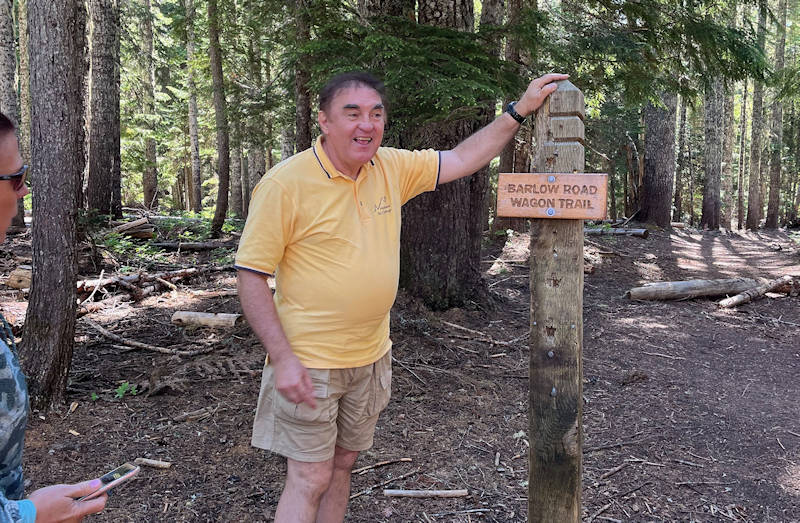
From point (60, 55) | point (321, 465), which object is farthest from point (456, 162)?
point (60, 55)

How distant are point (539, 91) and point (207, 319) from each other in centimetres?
501

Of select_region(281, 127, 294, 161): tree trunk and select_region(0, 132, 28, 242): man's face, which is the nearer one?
select_region(0, 132, 28, 242): man's face

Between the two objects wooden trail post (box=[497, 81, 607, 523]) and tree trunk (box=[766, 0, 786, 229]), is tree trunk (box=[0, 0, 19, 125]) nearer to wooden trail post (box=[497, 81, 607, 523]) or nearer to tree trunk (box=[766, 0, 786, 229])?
wooden trail post (box=[497, 81, 607, 523])

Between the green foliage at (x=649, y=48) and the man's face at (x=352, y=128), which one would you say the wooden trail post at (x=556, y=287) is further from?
the green foliage at (x=649, y=48)

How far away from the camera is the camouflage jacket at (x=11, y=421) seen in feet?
4.56

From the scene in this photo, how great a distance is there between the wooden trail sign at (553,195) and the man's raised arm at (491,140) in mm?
233

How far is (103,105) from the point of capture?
1190cm

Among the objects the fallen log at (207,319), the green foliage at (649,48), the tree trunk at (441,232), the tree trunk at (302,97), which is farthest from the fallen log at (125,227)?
the green foliage at (649,48)

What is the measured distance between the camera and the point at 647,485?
405 cm

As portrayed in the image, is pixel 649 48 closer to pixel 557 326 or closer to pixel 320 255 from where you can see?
pixel 557 326

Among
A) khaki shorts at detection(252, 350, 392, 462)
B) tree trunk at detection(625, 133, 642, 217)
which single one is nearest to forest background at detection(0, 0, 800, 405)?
khaki shorts at detection(252, 350, 392, 462)

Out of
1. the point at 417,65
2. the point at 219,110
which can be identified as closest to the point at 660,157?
the point at 219,110

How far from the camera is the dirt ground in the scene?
3846 mm

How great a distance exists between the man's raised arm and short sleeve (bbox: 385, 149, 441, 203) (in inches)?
2.2
